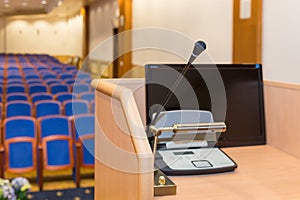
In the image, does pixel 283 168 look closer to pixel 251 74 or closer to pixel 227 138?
pixel 227 138

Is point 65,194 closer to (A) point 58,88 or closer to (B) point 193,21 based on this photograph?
(B) point 193,21

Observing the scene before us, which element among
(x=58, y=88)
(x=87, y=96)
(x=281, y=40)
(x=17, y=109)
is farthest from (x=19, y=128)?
(x=58, y=88)

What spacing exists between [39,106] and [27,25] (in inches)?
814

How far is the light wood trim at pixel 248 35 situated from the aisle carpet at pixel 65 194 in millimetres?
2019

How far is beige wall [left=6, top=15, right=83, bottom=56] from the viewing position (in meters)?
24.7

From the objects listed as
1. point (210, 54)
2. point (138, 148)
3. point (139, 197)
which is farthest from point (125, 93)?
point (210, 54)

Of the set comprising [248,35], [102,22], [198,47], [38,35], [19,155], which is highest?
[38,35]

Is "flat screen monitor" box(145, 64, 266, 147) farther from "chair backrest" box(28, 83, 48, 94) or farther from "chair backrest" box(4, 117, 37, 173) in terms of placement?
"chair backrest" box(28, 83, 48, 94)

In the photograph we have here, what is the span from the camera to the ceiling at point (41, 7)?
18772 mm

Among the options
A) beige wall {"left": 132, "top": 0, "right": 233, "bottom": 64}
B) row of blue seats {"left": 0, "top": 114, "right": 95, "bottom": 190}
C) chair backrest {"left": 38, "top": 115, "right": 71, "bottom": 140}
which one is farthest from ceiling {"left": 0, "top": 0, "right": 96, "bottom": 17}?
row of blue seats {"left": 0, "top": 114, "right": 95, "bottom": 190}

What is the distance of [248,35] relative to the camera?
3859 mm

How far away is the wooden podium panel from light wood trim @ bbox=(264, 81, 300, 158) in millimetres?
1009

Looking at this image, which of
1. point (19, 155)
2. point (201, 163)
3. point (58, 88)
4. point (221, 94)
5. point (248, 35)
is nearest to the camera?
point (201, 163)

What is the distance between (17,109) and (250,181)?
480cm
